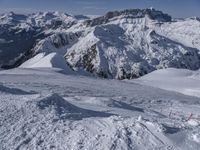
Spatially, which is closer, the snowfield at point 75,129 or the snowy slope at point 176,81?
the snowfield at point 75,129

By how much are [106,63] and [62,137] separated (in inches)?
7142

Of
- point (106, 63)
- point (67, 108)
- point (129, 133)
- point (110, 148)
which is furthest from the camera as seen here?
point (106, 63)

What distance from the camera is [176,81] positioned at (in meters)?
56.5

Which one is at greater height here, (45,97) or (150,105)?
(45,97)

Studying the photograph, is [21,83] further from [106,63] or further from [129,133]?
[106,63]

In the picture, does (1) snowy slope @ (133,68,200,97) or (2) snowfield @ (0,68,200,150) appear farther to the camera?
(1) snowy slope @ (133,68,200,97)

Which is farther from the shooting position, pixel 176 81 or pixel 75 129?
pixel 176 81

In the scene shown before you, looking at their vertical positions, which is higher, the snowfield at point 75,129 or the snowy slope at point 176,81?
the snowfield at point 75,129

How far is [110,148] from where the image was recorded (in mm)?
14969

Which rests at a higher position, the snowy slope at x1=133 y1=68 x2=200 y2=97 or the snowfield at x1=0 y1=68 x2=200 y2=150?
the snowfield at x1=0 y1=68 x2=200 y2=150

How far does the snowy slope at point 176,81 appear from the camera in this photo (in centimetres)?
4872

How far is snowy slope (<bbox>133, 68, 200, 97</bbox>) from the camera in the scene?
48.7 metres

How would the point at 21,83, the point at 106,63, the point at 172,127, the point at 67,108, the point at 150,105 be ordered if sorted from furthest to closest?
1. the point at 106,63
2. the point at 21,83
3. the point at 150,105
4. the point at 67,108
5. the point at 172,127

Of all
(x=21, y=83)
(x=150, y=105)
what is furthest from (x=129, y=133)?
(x=21, y=83)
